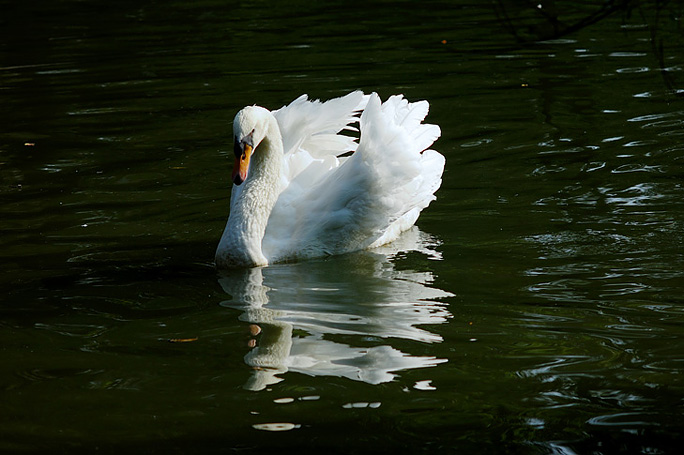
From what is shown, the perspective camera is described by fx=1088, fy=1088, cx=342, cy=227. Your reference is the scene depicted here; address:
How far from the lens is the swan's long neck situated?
8.10 m

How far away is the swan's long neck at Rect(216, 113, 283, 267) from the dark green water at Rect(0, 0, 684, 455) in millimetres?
155

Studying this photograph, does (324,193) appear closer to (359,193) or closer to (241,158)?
(359,193)

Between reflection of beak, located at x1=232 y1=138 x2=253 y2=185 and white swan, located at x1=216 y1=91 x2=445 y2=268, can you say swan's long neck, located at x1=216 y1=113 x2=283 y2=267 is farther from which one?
reflection of beak, located at x1=232 y1=138 x2=253 y2=185

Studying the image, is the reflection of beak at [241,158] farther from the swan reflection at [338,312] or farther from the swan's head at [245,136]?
the swan reflection at [338,312]

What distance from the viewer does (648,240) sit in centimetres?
804

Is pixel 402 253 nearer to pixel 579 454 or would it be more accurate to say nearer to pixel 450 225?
pixel 450 225

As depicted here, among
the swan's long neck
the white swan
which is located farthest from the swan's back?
the swan's long neck

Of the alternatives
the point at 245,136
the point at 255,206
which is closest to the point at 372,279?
the point at 255,206

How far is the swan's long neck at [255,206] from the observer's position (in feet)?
26.6

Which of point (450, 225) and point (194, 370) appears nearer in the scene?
point (194, 370)

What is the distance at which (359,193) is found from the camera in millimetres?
8195

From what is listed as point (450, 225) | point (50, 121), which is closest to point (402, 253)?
point (450, 225)

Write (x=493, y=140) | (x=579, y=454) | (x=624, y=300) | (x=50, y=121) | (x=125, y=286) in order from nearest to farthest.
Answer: (x=579, y=454) < (x=624, y=300) < (x=125, y=286) < (x=493, y=140) < (x=50, y=121)

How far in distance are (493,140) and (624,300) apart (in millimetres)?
4689
